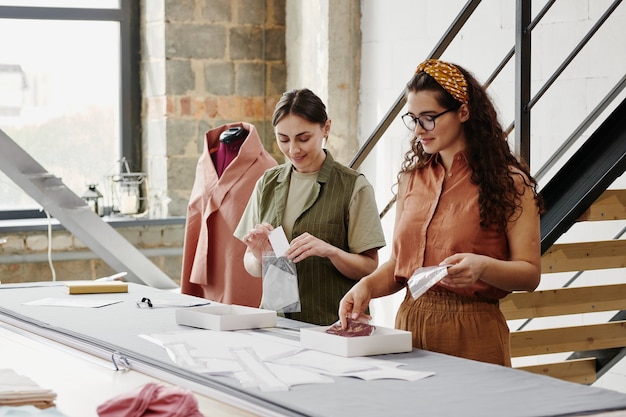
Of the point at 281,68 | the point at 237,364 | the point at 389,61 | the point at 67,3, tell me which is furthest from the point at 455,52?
Result: the point at 237,364

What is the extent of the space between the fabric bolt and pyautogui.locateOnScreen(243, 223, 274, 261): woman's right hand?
118 millimetres

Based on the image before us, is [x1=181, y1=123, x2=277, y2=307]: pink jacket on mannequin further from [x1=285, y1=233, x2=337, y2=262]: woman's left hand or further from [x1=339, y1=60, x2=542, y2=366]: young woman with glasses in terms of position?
[x1=339, y1=60, x2=542, y2=366]: young woman with glasses

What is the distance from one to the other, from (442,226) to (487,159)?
0.66 ft

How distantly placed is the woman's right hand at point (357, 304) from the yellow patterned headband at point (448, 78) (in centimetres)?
53

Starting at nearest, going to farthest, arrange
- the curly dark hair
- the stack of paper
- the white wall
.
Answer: the stack of paper, the curly dark hair, the white wall

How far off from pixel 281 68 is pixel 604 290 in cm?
334

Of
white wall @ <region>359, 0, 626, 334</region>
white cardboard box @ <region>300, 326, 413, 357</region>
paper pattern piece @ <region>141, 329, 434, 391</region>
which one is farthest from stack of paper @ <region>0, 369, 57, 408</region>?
white wall @ <region>359, 0, 626, 334</region>

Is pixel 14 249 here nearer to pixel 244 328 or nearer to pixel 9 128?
pixel 9 128

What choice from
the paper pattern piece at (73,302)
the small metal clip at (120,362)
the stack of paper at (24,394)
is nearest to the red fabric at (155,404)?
the stack of paper at (24,394)

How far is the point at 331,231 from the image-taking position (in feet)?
9.98

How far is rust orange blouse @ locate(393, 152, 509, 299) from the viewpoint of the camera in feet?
8.54

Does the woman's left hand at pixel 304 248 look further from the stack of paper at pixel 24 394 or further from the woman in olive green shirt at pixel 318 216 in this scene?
the stack of paper at pixel 24 394

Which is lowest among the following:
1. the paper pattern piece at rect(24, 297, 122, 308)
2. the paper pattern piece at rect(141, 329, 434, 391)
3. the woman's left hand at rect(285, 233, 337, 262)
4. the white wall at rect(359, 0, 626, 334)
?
the paper pattern piece at rect(141, 329, 434, 391)

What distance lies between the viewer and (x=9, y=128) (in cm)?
668
